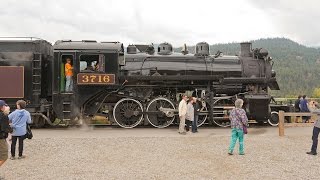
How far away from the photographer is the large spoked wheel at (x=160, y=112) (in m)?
14.2

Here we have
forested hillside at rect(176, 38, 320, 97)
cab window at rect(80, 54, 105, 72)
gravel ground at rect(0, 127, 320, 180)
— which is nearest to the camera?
gravel ground at rect(0, 127, 320, 180)

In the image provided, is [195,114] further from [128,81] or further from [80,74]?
[80,74]

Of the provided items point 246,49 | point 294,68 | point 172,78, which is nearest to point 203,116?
point 172,78

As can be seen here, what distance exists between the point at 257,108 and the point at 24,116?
346 inches

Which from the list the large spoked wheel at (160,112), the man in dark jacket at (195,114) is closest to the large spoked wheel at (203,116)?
the man in dark jacket at (195,114)

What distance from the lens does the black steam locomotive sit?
1392cm

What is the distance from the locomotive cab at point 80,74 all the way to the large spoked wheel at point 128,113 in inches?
30.3

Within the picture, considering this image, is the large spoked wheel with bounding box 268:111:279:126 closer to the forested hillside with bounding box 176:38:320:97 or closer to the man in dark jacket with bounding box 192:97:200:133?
the man in dark jacket with bounding box 192:97:200:133

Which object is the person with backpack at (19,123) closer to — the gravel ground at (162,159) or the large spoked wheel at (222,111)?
the gravel ground at (162,159)

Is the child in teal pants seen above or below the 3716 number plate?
below

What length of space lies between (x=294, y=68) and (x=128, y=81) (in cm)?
11071

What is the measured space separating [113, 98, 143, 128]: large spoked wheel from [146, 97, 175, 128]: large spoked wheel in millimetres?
379

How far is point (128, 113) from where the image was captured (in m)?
14.2

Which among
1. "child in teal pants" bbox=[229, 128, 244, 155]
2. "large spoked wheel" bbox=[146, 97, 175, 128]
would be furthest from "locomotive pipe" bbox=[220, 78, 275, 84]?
"child in teal pants" bbox=[229, 128, 244, 155]
